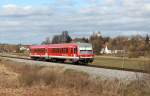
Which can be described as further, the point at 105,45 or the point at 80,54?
the point at 105,45

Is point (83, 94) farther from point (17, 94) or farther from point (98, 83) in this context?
point (17, 94)

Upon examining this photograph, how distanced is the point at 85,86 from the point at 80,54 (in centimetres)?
2994

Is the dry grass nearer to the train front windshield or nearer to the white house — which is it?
the train front windshield

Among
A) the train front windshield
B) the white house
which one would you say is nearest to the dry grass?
the train front windshield

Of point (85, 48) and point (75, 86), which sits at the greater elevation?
point (85, 48)

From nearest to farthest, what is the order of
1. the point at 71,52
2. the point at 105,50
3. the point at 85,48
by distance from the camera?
the point at 85,48 < the point at 71,52 < the point at 105,50

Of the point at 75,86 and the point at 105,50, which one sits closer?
the point at 75,86

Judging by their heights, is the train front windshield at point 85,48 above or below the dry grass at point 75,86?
above

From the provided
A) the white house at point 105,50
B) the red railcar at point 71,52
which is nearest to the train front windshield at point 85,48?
the red railcar at point 71,52

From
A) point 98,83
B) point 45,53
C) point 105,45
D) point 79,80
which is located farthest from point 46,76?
point 105,45

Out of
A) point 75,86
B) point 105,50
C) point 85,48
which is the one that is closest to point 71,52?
point 85,48

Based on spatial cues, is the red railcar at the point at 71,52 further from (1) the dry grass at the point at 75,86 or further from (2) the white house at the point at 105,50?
(2) the white house at the point at 105,50

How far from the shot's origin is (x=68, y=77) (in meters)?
26.1

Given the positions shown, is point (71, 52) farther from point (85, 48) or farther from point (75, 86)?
point (75, 86)
